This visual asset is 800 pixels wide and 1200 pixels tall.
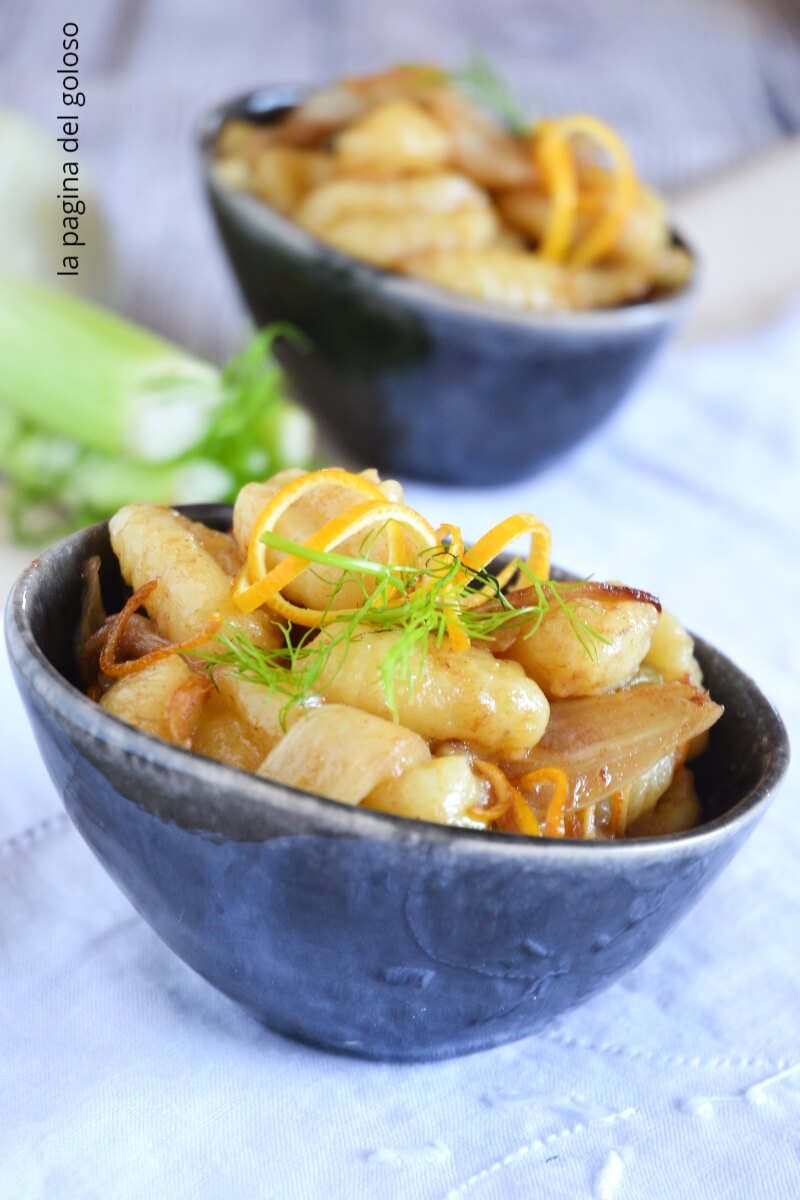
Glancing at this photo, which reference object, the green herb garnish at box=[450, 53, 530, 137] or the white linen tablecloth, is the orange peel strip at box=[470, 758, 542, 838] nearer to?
the white linen tablecloth

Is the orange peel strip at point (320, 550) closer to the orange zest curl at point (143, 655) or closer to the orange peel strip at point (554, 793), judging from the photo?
the orange zest curl at point (143, 655)

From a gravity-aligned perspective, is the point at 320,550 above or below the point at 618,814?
above

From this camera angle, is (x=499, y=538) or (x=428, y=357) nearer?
(x=499, y=538)

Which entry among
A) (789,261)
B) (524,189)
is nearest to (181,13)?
(789,261)

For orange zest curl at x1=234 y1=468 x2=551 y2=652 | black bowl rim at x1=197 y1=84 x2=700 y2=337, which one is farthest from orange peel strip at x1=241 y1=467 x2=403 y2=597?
black bowl rim at x1=197 y1=84 x2=700 y2=337

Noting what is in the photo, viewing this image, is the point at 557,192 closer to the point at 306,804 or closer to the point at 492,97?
the point at 492,97

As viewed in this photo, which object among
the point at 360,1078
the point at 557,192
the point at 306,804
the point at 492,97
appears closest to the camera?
the point at 306,804

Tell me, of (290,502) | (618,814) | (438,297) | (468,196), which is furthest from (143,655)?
(468,196)
